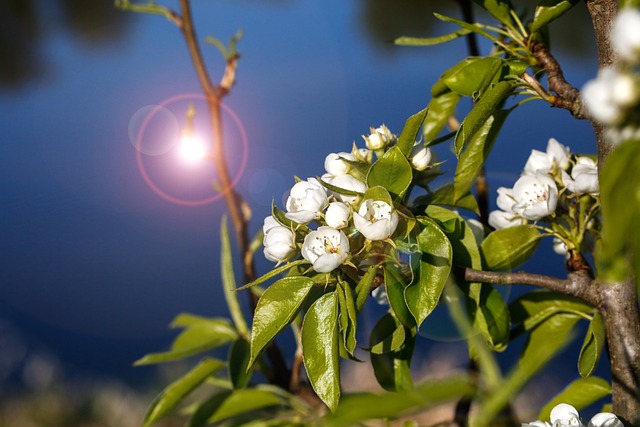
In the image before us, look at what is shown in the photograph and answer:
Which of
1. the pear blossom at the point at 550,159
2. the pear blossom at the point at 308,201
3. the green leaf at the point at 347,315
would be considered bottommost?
the green leaf at the point at 347,315

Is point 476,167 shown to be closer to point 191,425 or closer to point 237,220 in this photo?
point 237,220

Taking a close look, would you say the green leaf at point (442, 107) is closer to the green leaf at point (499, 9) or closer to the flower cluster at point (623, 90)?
the green leaf at point (499, 9)

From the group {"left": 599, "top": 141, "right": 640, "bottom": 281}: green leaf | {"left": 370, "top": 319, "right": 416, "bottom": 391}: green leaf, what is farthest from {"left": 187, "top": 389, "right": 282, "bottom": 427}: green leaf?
{"left": 599, "top": 141, "right": 640, "bottom": 281}: green leaf

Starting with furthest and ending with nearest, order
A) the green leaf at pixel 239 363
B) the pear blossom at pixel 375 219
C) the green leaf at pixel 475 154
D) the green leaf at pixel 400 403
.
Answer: the green leaf at pixel 239 363
the green leaf at pixel 475 154
the pear blossom at pixel 375 219
the green leaf at pixel 400 403

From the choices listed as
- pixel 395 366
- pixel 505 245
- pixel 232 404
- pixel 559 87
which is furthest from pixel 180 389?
pixel 559 87

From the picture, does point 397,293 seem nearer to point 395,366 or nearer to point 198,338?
point 395,366

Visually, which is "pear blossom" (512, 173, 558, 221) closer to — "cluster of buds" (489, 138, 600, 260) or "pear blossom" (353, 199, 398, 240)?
"cluster of buds" (489, 138, 600, 260)

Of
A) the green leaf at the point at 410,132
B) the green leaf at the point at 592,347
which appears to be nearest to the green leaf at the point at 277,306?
the green leaf at the point at 410,132
